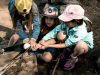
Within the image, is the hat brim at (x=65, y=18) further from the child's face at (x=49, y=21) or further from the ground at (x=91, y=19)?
the ground at (x=91, y=19)

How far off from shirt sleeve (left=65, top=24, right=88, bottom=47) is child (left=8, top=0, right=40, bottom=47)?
1.41ft

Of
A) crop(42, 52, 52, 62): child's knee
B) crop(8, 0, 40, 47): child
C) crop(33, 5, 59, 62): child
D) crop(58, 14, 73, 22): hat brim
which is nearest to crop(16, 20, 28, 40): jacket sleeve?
crop(8, 0, 40, 47): child

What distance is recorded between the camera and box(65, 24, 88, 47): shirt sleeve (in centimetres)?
393

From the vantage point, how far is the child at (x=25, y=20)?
3.98m

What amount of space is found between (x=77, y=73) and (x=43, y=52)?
51cm

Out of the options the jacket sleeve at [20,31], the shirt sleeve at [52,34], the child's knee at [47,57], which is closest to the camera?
the child's knee at [47,57]

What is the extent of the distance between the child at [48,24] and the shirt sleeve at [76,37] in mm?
274

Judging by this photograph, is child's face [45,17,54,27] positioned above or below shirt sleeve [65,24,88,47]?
above

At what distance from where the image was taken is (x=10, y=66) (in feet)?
11.8

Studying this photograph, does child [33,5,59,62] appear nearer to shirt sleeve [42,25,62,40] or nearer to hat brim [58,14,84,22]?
shirt sleeve [42,25,62,40]

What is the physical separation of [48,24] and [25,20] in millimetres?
308

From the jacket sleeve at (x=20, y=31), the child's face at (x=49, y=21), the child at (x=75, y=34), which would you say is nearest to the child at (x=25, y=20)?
the jacket sleeve at (x=20, y=31)

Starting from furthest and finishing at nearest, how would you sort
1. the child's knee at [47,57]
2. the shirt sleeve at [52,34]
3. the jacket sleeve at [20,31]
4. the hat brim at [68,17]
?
1. the jacket sleeve at [20,31]
2. the shirt sleeve at [52,34]
3. the child's knee at [47,57]
4. the hat brim at [68,17]

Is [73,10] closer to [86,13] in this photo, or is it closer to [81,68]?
[81,68]
